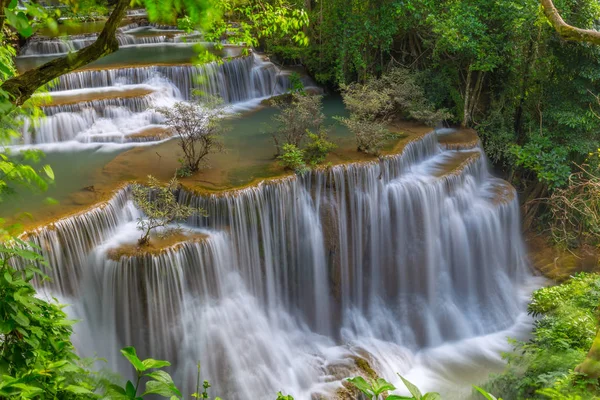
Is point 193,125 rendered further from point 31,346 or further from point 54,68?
point 31,346

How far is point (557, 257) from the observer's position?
11.3m

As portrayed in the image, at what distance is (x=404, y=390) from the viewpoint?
814 cm

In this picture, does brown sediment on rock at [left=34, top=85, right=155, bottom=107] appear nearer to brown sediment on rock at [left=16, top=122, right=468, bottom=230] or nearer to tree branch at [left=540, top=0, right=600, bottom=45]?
brown sediment on rock at [left=16, top=122, right=468, bottom=230]

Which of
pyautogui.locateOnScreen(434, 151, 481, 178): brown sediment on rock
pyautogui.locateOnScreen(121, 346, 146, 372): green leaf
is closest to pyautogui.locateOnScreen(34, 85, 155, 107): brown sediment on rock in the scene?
pyautogui.locateOnScreen(434, 151, 481, 178): brown sediment on rock

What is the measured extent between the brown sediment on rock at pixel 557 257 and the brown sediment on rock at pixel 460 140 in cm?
255

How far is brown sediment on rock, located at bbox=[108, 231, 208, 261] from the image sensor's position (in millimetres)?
7141

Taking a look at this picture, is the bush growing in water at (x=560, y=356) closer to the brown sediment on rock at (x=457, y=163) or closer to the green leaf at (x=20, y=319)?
the green leaf at (x=20, y=319)

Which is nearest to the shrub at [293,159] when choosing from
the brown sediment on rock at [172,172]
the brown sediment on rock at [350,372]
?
the brown sediment on rock at [172,172]

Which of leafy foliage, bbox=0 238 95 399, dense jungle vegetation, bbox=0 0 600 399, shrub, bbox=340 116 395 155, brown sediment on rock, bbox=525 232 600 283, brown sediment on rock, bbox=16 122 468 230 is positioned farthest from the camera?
brown sediment on rock, bbox=525 232 600 283

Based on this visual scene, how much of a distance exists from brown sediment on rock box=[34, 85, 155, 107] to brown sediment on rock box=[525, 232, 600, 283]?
9.80 metres

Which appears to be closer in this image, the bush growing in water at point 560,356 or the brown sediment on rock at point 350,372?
the bush growing in water at point 560,356

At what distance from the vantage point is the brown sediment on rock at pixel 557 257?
1127 cm

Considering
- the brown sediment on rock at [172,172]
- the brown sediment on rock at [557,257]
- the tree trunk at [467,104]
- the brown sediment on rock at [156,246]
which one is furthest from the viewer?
the tree trunk at [467,104]

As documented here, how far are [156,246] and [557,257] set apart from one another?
28.3 feet
